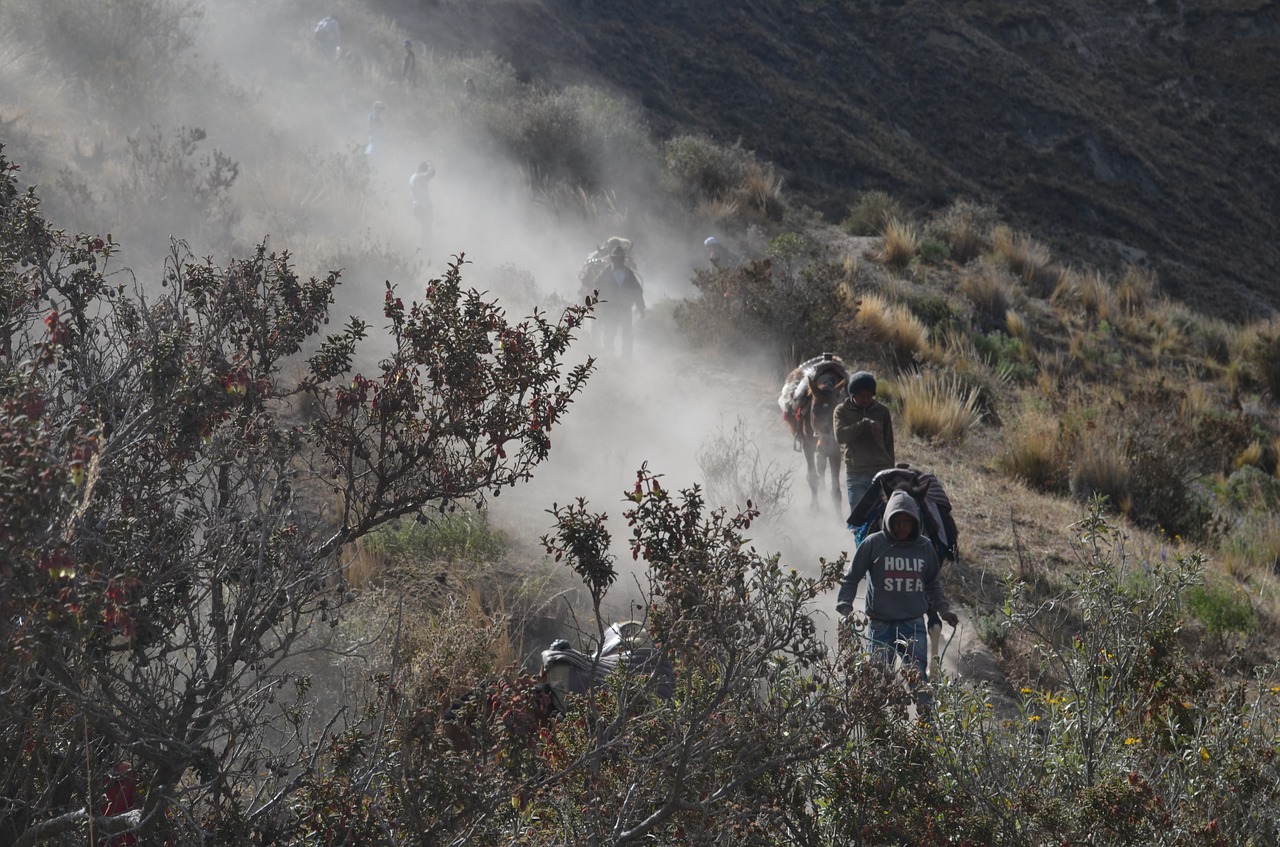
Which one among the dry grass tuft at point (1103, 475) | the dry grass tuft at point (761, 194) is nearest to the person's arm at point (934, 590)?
the dry grass tuft at point (1103, 475)

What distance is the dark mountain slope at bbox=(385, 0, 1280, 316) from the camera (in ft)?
86.3

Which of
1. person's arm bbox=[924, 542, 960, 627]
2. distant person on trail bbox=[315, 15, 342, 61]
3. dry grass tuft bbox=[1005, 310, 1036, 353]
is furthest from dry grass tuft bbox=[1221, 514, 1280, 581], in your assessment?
distant person on trail bbox=[315, 15, 342, 61]

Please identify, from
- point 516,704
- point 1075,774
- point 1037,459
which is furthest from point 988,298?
point 516,704

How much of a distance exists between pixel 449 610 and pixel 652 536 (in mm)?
2614

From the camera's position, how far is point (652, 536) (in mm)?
4160

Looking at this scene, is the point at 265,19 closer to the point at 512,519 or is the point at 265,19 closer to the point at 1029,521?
the point at 512,519

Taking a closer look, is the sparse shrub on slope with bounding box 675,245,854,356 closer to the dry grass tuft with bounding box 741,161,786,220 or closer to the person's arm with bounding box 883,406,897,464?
the person's arm with bounding box 883,406,897,464

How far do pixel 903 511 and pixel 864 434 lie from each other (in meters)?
1.76

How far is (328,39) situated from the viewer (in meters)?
24.1

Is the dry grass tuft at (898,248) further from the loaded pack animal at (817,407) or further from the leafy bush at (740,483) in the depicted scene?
the loaded pack animal at (817,407)

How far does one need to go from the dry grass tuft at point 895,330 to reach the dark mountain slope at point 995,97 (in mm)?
8631

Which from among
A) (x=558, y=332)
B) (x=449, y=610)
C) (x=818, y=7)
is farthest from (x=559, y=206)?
(x=818, y=7)

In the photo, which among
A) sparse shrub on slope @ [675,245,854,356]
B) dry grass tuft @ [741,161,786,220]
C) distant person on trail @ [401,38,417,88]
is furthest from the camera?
distant person on trail @ [401,38,417,88]

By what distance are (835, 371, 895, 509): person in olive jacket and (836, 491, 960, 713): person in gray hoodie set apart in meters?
1.60
